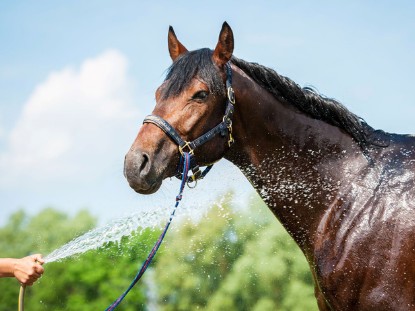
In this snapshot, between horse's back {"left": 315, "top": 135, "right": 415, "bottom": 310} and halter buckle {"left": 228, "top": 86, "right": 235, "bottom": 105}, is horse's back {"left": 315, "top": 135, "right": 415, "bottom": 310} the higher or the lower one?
the lower one

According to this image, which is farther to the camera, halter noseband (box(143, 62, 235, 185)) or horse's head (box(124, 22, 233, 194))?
halter noseband (box(143, 62, 235, 185))

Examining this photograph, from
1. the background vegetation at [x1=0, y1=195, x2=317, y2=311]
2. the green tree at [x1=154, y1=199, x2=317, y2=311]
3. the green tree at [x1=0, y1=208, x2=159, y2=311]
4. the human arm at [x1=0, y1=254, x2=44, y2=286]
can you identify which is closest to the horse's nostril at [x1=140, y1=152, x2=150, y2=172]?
the human arm at [x1=0, y1=254, x2=44, y2=286]

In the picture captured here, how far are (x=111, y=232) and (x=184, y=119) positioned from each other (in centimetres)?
117

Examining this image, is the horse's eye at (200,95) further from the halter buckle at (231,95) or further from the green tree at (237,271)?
the green tree at (237,271)

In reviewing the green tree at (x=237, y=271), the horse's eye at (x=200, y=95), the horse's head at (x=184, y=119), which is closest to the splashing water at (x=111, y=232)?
the horse's head at (x=184, y=119)

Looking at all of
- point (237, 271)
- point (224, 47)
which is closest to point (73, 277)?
point (237, 271)

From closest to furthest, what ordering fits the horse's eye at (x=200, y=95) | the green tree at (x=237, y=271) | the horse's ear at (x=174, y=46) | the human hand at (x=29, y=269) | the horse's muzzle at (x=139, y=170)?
the human hand at (x=29, y=269) < the horse's muzzle at (x=139, y=170) < the horse's eye at (x=200, y=95) < the horse's ear at (x=174, y=46) < the green tree at (x=237, y=271)

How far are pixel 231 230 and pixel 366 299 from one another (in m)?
21.4

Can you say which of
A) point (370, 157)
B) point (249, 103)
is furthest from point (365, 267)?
point (249, 103)

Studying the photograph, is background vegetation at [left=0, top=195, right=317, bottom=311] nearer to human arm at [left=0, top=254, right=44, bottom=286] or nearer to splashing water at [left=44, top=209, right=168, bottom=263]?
splashing water at [left=44, top=209, right=168, bottom=263]

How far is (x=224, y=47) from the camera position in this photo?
206 inches

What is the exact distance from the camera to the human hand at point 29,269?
4570 mm

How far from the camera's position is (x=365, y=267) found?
4465 mm

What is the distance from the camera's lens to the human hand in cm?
457
